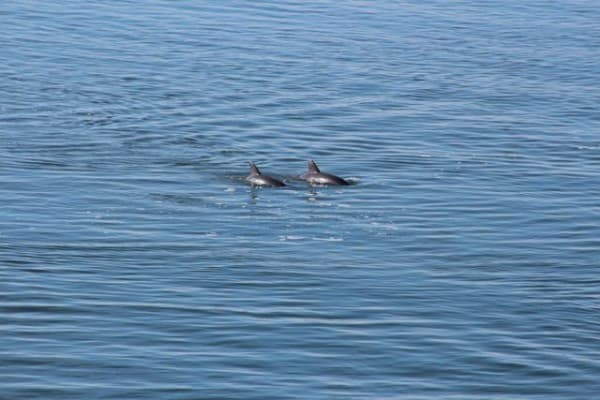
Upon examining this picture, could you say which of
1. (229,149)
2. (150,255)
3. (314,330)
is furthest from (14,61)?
(314,330)

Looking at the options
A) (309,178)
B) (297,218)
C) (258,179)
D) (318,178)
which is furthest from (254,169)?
(297,218)

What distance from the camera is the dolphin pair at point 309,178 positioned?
43438 mm

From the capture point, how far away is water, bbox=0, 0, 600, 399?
29.2m

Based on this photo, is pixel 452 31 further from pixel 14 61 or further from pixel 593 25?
pixel 14 61

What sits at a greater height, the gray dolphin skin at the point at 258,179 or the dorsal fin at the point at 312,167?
the dorsal fin at the point at 312,167

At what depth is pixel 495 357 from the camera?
29.7 metres

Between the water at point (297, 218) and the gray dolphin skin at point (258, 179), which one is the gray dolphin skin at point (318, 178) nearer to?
the water at point (297, 218)

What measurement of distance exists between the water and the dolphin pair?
0.44 metres

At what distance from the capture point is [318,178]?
1719 inches

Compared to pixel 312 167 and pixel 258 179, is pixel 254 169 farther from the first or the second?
pixel 312 167

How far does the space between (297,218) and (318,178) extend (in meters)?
3.54

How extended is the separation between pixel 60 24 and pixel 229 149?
96.4 ft

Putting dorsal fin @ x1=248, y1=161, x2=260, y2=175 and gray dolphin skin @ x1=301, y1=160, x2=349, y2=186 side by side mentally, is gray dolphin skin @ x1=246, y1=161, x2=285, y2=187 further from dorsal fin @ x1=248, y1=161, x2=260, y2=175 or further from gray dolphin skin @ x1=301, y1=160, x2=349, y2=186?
gray dolphin skin @ x1=301, y1=160, x2=349, y2=186

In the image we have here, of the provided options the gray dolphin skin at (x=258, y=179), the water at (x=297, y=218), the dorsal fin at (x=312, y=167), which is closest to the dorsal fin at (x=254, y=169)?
the gray dolphin skin at (x=258, y=179)
